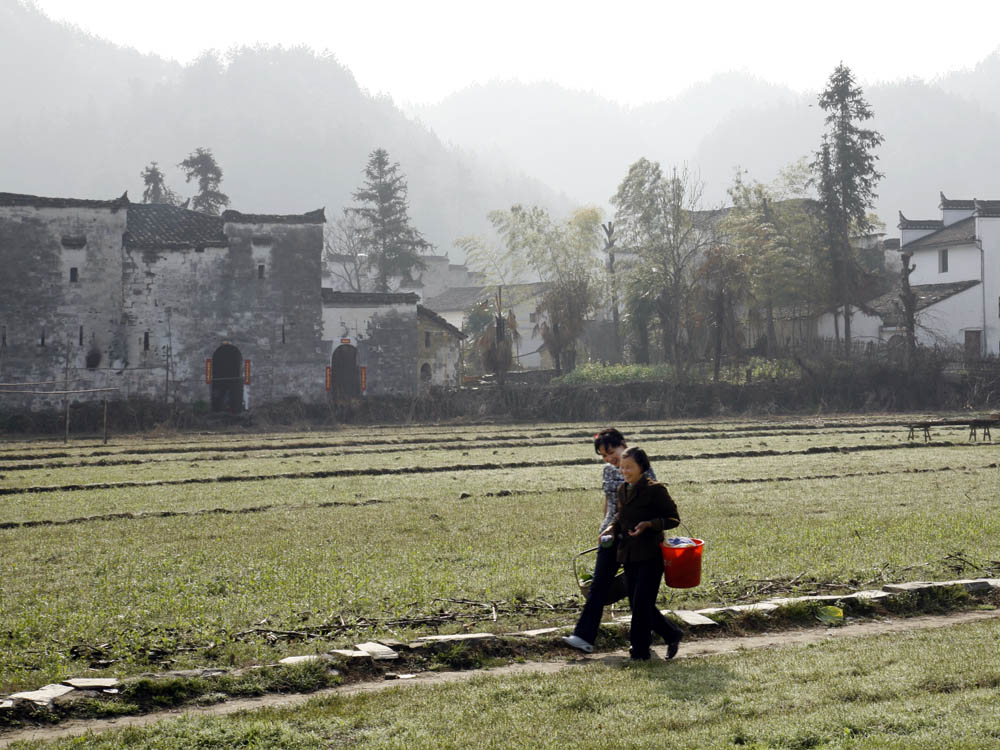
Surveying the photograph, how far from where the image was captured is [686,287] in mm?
49812

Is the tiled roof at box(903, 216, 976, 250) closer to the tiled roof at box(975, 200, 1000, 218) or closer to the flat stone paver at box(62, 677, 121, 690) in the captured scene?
the tiled roof at box(975, 200, 1000, 218)

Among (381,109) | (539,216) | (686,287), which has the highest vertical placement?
(381,109)

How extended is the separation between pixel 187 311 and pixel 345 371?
7.07 meters

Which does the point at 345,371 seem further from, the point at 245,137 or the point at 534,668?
the point at 245,137

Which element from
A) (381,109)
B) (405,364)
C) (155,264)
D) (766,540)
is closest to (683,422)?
(405,364)

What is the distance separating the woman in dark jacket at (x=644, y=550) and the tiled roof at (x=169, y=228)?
39403 mm

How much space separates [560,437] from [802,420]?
32.9 ft

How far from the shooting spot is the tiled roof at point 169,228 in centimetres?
4372

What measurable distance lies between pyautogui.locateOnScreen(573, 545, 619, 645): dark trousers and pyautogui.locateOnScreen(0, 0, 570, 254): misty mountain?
117307mm

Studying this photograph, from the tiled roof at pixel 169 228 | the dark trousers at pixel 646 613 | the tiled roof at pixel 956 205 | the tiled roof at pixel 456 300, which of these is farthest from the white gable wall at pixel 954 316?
the dark trousers at pixel 646 613

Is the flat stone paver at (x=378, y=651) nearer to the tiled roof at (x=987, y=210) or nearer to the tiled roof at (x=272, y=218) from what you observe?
the tiled roof at (x=272, y=218)

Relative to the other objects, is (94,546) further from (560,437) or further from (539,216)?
(539,216)

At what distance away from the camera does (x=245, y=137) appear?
481 feet

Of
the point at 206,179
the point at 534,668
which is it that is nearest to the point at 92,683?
the point at 534,668
